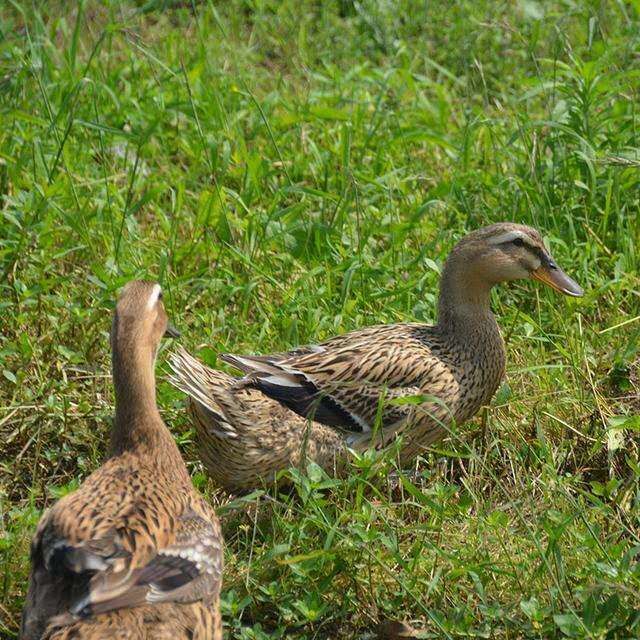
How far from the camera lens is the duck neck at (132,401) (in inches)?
191

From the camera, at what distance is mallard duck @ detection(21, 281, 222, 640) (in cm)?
412

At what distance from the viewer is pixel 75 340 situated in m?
6.52

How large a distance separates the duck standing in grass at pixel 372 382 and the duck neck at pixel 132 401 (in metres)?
0.71

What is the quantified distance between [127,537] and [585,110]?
3.96 m

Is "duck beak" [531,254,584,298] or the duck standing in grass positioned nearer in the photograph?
the duck standing in grass

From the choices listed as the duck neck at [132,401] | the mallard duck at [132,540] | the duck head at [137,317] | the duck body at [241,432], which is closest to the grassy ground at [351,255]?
the duck body at [241,432]

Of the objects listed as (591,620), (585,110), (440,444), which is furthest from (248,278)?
(591,620)

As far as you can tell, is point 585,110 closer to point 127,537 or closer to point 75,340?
point 75,340

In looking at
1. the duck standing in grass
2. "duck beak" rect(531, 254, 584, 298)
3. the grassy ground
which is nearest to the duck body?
the duck standing in grass

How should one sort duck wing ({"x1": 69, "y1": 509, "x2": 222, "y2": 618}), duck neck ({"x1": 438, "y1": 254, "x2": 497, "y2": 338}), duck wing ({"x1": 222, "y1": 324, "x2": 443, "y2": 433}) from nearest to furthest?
duck wing ({"x1": 69, "y1": 509, "x2": 222, "y2": 618}) → duck wing ({"x1": 222, "y1": 324, "x2": 443, "y2": 433}) → duck neck ({"x1": 438, "y1": 254, "x2": 497, "y2": 338})

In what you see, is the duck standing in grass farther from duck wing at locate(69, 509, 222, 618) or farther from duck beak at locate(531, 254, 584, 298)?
duck wing at locate(69, 509, 222, 618)

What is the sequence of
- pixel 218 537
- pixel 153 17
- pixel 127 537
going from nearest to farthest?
pixel 127 537
pixel 218 537
pixel 153 17

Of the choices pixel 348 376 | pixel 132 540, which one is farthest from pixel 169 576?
pixel 348 376

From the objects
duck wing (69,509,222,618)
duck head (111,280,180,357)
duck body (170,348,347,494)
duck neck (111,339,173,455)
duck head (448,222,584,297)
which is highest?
duck head (111,280,180,357)
